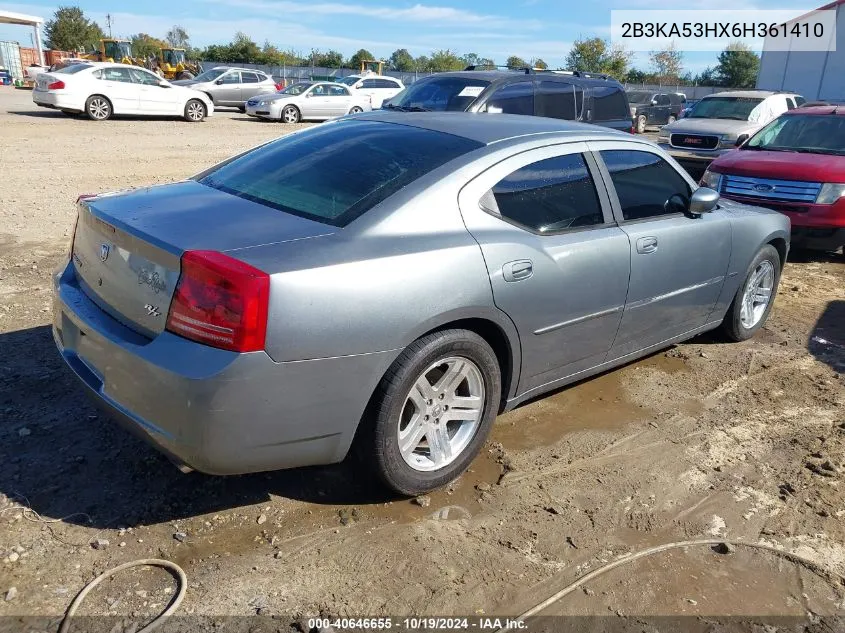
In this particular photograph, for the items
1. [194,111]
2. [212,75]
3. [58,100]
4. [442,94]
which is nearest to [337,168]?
[442,94]

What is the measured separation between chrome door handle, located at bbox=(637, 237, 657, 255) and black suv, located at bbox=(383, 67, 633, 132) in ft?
17.8

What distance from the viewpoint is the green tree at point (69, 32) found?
5862 centimetres

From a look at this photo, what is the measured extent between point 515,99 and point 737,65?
60.5m

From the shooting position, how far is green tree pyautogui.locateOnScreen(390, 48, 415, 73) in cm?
7551

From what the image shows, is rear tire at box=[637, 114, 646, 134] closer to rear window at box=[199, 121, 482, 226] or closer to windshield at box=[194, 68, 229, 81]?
windshield at box=[194, 68, 229, 81]

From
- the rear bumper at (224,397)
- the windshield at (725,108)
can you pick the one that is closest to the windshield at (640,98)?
the windshield at (725,108)

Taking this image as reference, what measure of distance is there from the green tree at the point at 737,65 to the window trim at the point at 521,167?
63205 millimetres

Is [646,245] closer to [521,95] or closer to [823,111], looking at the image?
[521,95]

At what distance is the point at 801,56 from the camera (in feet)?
122

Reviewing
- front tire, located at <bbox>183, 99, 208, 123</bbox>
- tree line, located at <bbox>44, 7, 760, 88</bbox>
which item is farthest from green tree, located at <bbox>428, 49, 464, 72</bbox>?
front tire, located at <bbox>183, 99, 208, 123</bbox>

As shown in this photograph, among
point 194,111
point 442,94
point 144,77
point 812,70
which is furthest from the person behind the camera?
point 812,70

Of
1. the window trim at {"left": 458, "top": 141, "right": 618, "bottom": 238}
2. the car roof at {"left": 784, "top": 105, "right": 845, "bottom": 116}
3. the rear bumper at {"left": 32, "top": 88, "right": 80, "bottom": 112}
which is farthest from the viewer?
the rear bumper at {"left": 32, "top": 88, "right": 80, "bottom": 112}

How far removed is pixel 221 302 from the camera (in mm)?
2453

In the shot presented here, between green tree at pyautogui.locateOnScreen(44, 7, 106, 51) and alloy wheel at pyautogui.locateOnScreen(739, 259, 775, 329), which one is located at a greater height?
green tree at pyautogui.locateOnScreen(44, 7, 106, 51)
